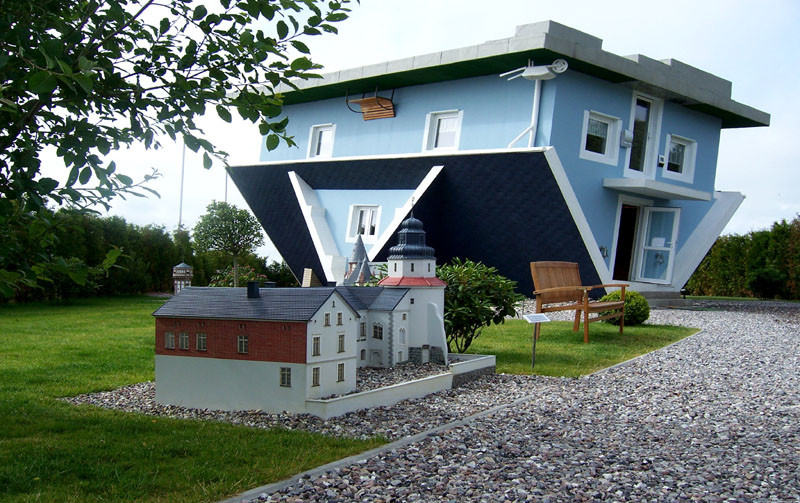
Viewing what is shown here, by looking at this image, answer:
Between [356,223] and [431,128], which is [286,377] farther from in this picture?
[356,223]

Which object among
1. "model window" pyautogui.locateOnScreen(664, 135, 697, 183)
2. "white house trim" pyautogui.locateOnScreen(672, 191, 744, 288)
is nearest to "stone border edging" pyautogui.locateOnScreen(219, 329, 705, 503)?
"model window" pyautogui.locateOnScreen(664, 135, 697, 183)

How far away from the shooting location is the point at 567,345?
1181 centimetres

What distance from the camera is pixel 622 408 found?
7430 millimetres

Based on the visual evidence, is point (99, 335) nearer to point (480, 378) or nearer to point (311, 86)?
point (480, 378)

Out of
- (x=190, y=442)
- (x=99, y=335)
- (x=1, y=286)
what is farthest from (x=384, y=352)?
(x=99, y=335)

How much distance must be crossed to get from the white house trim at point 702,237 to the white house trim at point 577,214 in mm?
4660

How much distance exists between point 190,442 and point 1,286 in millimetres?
2310

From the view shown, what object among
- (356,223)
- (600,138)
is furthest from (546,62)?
(356,223)

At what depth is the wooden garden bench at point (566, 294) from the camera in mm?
12281

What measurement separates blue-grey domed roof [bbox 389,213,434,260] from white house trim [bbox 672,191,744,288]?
46.6ft

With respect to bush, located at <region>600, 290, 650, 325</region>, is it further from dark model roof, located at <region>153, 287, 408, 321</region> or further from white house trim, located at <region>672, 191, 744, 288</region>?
dark model roof, located at <region>153, 287, 408, 321</region>

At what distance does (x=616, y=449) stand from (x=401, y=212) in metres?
12.6

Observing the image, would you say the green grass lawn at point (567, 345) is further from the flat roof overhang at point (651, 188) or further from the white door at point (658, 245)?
the white door at point (658, 245)

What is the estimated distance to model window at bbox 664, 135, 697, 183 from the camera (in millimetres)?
19984
